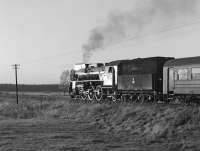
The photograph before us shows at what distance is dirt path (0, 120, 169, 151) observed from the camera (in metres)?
17.4

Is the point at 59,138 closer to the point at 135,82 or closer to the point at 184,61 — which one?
the point at 184,61

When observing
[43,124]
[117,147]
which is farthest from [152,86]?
[117,147]

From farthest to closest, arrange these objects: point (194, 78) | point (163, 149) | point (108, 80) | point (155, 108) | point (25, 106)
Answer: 1. point (25, 106)
2. point (108, 80)
3. point (194, 78)
4. point (155, 108)
5. point (163, 149)

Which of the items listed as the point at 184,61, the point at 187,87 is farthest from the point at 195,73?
the point at 184,61

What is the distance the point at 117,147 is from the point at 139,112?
21.6 feet

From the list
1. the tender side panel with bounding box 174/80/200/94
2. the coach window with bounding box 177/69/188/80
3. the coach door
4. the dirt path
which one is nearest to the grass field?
the dirt path

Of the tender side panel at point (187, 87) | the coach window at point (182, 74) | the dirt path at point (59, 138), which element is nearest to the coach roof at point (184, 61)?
the coach window at point (182, 74)

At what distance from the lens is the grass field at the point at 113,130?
17.6 metres

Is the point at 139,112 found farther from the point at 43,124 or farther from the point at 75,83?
the point at 75,83

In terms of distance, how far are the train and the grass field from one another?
9.94ft

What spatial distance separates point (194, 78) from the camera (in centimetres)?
2459

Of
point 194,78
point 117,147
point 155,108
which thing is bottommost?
point 117,147

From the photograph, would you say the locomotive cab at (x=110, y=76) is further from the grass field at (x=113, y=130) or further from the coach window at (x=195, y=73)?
the coach window at (x=195, y=73)

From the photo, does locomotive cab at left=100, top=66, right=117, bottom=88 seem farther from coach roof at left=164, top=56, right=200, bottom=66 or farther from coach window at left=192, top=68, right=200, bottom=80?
coach window at left=192, top=68, right=200, bottom=80
